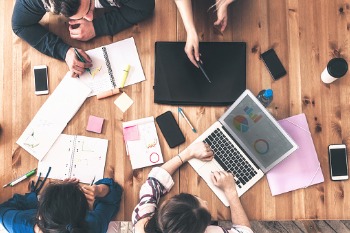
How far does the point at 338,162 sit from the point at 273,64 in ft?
1.52

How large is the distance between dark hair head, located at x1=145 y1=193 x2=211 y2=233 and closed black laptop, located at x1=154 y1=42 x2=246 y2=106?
43cm

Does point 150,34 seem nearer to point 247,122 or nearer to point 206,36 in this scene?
point 206,36

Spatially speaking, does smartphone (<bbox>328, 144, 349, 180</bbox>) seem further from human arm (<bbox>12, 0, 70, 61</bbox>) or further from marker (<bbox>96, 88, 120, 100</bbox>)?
human arm (<bbox>12, 0, 70, 61</bbox>)

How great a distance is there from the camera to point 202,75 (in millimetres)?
1592

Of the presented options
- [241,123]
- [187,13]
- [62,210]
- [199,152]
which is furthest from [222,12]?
[62,210]

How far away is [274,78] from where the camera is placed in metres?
1.60

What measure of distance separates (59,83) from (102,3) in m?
0.38

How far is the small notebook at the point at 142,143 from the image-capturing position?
157 centimetres

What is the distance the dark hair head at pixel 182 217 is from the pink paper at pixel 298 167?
0.37 meters

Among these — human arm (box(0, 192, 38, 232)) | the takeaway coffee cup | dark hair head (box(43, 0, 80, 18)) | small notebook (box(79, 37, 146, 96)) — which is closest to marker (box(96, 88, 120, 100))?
small notebook (box(79, 37, 146, 96))

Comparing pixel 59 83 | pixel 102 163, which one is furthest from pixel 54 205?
pixel 59 83

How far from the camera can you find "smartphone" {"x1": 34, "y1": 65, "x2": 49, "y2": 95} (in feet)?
5.32

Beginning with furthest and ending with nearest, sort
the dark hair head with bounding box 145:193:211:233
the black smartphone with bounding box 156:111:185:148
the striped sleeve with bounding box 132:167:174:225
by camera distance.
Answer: the black smartphone with bounding box 156:111:185:148 → the striped sleeve with bounding box 132:167:174:225 → the dark hair head with bounding box 145:193:211:233

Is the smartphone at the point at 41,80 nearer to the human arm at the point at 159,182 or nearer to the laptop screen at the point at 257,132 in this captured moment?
the human arm at the point at 159,182
